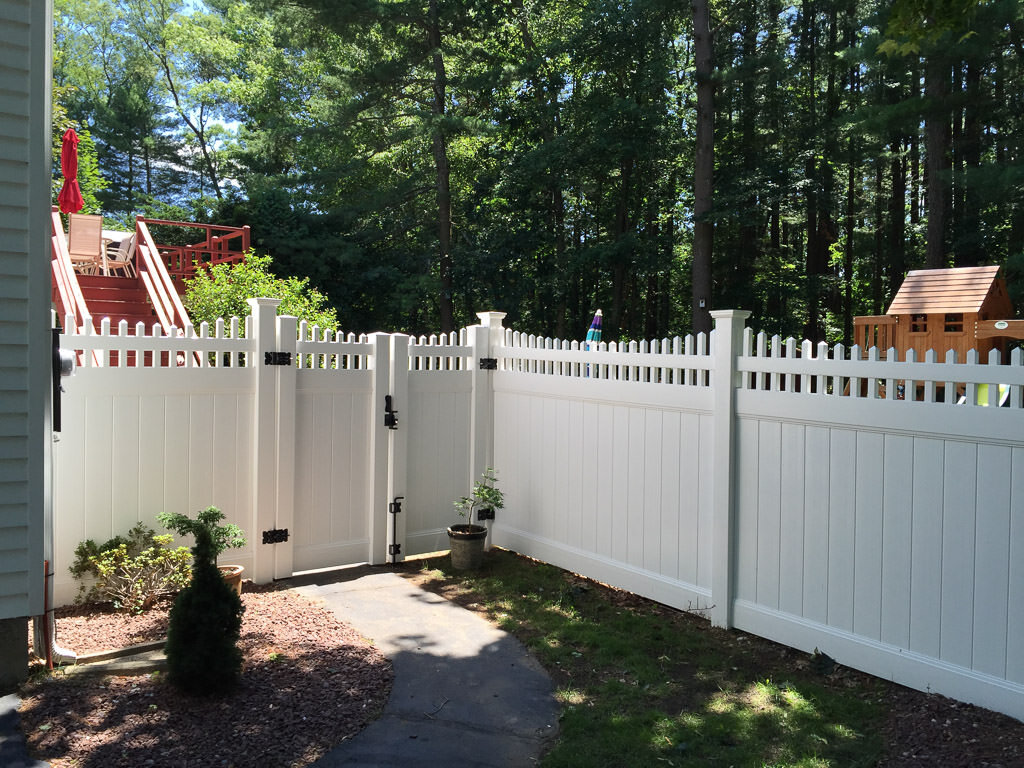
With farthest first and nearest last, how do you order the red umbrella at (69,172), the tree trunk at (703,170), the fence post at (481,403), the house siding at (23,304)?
1. the tree trunk at (703,170)
2. the red umbrella at (69,172)
3. the fence post at (481,403)
4. the house siding at (23,304)

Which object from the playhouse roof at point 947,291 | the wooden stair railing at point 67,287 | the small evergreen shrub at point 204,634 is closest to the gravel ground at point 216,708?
the small evergreen shrub at point 204,634

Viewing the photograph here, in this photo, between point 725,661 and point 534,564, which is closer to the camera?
point 725,661

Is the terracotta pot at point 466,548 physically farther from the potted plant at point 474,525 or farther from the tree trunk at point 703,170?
the tree trunk at point 703,170

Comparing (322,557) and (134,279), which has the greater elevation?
(134,279)

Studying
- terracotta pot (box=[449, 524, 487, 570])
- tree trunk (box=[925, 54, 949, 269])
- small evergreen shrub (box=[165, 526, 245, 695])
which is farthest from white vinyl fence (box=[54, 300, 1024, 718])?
tree trunk (box=[925, 54, 949, 269])

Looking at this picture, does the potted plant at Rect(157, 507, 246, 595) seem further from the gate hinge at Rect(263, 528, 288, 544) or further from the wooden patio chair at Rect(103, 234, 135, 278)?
the wooden patio chair at Rect(103, 234, 135, 278)

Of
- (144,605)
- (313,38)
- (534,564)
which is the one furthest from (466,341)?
(313,38)

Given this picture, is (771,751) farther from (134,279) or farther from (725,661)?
(134,279)

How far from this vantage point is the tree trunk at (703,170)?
50.9 ft

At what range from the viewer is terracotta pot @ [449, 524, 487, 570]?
661cm

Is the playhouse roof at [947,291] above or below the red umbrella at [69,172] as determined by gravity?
below

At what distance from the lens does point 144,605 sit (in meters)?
5.13

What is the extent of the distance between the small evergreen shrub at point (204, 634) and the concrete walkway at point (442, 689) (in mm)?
783

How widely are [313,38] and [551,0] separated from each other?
22.2 feet
